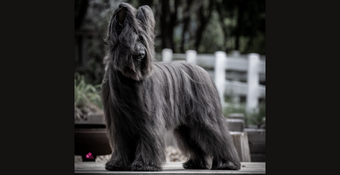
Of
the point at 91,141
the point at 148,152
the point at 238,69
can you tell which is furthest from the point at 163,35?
the point at 148,152

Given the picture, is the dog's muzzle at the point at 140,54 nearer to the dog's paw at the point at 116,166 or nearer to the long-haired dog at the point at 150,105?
the long-haired dog at the point at 150,105

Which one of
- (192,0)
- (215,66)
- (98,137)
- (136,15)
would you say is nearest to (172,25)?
(192,0)

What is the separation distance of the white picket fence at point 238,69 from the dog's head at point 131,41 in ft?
24.3

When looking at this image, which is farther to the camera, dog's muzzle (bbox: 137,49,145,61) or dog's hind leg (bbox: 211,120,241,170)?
dog's hind leg (bbox: 211,120,241,170)

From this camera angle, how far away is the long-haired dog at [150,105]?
452 centimetres

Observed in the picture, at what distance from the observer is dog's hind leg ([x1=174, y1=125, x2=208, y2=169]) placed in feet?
17.7

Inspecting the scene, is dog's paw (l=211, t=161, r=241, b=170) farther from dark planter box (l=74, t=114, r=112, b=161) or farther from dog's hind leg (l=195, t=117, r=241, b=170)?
dark planter box (l=74, t=114, r=112, b=161)

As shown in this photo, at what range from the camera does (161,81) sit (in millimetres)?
4926

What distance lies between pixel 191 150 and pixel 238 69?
7.39 m

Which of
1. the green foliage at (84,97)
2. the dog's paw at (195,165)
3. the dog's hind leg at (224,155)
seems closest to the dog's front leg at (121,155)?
the dog's paw at (195,165)

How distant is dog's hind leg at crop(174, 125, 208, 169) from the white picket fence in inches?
251

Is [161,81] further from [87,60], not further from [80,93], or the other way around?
[87,60]

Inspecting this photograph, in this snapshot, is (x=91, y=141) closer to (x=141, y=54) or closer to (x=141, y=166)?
(x=141, y=166)

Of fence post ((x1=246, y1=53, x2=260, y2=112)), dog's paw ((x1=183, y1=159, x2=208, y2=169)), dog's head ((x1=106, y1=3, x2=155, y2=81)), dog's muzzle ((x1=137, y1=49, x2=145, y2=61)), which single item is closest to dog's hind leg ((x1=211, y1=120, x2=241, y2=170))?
dog's paw ((x1=183, y1=159, x2=208, y2=169))
